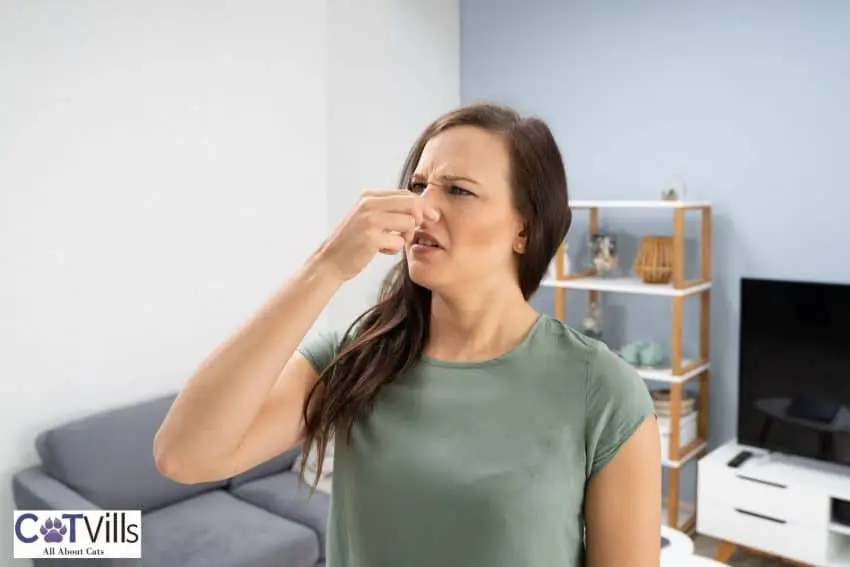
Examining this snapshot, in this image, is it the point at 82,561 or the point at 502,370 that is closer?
the point at 502,370

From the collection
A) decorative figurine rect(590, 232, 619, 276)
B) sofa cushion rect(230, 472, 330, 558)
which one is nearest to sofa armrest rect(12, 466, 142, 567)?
sofa cushion rect(230, 472, 330, 558)

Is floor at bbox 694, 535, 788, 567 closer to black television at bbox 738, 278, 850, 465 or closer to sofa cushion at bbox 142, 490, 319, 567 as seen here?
black television at bbox 738, 278, 850, 465

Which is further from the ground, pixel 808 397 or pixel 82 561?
pixel 808 397

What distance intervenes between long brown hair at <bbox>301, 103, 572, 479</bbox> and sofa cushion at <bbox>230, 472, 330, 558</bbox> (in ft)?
5.89

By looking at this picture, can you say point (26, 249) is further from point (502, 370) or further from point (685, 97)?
point (685, 97)

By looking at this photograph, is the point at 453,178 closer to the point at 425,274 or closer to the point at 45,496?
the point at 425,274

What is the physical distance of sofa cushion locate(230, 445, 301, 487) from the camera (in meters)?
3.14

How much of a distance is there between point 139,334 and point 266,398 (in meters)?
2.32

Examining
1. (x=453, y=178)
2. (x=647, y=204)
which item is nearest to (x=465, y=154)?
(x=453, y=178)

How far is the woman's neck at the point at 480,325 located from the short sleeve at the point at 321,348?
0.14 metres

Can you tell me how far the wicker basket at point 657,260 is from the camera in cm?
343

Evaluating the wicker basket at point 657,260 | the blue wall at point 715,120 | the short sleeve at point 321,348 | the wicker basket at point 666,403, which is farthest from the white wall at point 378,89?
the short sleeve at point 321,348

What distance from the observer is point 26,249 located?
2.76 m

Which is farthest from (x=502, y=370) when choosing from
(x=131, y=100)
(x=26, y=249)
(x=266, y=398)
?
(x=131, y=100)
